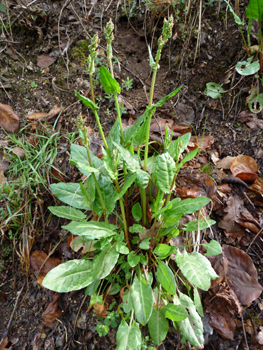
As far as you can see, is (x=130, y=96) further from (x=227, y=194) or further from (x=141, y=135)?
(x=227, y=194)

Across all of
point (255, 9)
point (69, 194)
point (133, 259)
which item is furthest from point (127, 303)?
point (255, 9)

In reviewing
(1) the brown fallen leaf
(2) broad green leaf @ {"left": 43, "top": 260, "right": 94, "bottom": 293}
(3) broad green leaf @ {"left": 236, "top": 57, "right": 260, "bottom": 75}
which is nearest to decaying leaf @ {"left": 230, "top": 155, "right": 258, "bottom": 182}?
(3) broad green leaf @ {"left": 236, "top": 57, "right": 260, "bottom": 75}

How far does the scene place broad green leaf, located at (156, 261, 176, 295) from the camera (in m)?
1.09

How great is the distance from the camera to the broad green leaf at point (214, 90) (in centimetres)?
185

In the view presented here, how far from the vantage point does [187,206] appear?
1072 millimetres

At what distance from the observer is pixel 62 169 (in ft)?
5.82

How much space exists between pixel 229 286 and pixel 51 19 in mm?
2695

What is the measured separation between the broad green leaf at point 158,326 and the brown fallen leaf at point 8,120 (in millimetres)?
1746

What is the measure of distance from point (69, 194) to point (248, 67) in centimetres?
160

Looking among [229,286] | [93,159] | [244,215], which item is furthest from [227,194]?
[93,159]

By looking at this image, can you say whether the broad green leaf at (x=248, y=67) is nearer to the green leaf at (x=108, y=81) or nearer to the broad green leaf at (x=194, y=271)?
the green leaf at (x=108, y=81)

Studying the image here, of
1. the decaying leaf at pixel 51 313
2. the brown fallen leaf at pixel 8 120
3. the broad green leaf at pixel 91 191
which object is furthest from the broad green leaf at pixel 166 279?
the brown fallen leaf at pixel 8 120

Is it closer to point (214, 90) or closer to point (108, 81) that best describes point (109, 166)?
point (108, 81)

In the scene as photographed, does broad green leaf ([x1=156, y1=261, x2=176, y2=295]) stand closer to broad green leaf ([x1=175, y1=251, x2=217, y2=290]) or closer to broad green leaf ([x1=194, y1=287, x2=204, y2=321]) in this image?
broad green leaf ([x1=175, y1=251, x2=217, y2=290])
